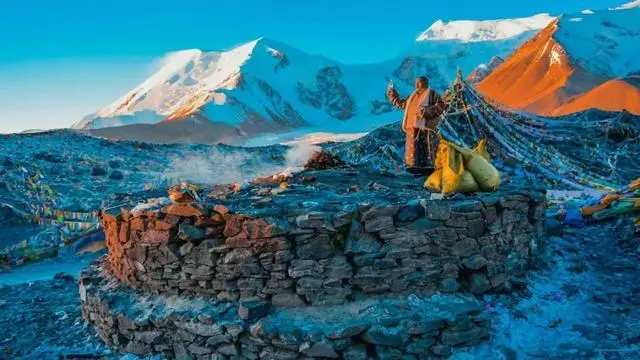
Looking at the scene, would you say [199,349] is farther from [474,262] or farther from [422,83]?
[422,83]

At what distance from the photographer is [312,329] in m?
4.71

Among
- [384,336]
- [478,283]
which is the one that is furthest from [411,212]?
[384,336]

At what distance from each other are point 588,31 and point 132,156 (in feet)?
208

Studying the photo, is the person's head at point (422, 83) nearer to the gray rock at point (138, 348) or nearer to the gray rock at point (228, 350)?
the gray rock at point (228, 350)

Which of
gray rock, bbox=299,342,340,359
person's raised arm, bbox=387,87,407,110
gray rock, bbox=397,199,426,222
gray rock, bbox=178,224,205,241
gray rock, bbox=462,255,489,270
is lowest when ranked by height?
gray rock, bbox=299,342,340,359

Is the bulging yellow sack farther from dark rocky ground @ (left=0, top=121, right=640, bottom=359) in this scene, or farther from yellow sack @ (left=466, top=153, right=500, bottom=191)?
dark rocky ground @ (left=0, top=121, right=640, bottom=359)

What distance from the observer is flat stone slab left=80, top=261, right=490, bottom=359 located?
15.4 ft

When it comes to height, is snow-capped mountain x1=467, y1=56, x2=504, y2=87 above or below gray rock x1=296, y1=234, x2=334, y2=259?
above

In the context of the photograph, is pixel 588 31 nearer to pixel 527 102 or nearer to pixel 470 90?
pixel 527 102

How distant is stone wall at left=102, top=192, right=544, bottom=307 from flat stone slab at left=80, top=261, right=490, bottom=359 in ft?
0.48

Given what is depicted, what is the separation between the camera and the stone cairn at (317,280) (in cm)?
478

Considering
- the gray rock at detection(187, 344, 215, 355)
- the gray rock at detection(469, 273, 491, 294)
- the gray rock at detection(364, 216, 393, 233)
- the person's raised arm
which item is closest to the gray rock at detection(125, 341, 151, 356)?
the gray rock at detection(187, 344, 215, 355)

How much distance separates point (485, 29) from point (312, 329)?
105761 millimetres

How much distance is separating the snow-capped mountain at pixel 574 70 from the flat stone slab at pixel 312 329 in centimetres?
3173
